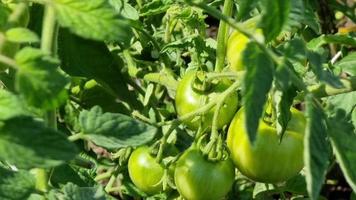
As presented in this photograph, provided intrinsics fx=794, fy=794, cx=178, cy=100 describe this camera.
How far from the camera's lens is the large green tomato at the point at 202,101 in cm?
136

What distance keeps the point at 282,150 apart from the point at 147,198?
0.53 metres

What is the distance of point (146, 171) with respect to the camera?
4.86 feet

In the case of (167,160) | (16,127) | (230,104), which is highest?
(16,127)

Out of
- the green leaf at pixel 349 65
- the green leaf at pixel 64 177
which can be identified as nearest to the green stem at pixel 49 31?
the green leaf at pixel 64 177

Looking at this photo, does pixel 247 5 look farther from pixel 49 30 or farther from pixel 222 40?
pixel 222 40

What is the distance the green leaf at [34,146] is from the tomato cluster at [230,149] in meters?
0.44

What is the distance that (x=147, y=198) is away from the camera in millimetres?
1757

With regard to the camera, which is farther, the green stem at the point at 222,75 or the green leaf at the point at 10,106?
the green stem at the point at 222,75

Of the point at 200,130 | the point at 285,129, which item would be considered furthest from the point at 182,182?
the point at 285,129

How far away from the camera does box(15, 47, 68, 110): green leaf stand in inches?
32.6

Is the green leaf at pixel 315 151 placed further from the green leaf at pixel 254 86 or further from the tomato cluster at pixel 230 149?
the tomato cluster at pixel 230 149

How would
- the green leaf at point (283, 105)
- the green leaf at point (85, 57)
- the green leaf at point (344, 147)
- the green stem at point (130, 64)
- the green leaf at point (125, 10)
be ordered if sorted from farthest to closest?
the green stem at point (130, 64) < the green leaf at point (125, 10) < the green leaf at point (85, 57) < the green leaf at point (283, 105) < the green leaf at point (344, 147)

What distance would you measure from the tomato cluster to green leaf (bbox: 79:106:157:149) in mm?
305

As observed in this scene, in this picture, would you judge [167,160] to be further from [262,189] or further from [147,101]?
[262,189]
